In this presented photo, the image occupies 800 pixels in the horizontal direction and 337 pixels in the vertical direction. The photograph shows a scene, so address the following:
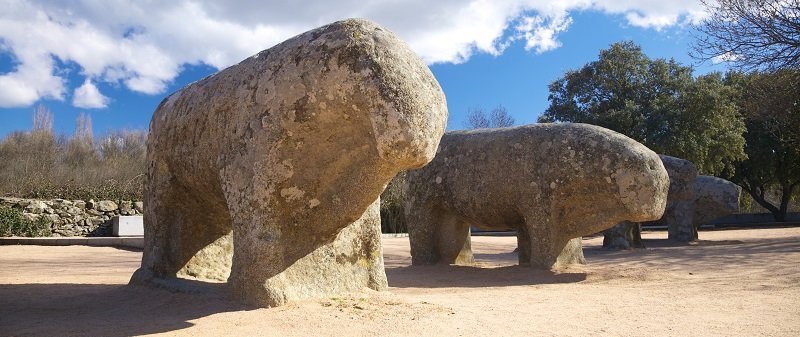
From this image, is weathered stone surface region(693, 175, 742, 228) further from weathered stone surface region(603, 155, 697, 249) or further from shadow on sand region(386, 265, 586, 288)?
shadow on sand region(386, 265, 586, 288)

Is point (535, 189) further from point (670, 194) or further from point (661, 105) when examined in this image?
A: point (661, 105)

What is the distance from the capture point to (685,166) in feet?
39.2

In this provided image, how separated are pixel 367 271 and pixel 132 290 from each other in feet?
6.89

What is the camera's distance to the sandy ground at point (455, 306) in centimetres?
366

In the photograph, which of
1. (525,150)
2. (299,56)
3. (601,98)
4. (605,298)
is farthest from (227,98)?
(601,98)

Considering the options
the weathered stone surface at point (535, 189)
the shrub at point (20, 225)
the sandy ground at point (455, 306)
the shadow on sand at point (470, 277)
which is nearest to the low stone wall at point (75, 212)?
the shrub at point (20, 225)

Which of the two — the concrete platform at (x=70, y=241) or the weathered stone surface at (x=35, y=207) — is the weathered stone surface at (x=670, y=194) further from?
the weathered stone surface at (x=35, y=207)

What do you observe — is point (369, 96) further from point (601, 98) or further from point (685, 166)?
point (601, 98)

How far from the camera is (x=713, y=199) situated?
15.1 metres

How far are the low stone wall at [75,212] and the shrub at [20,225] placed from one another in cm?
17

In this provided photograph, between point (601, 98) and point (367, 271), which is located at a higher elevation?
point (601, 98)

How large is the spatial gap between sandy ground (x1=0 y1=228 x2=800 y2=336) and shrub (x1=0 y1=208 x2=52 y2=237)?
26.8 ft

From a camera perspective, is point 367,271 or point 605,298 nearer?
point 367,271

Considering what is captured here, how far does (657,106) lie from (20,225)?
62.7 feet
